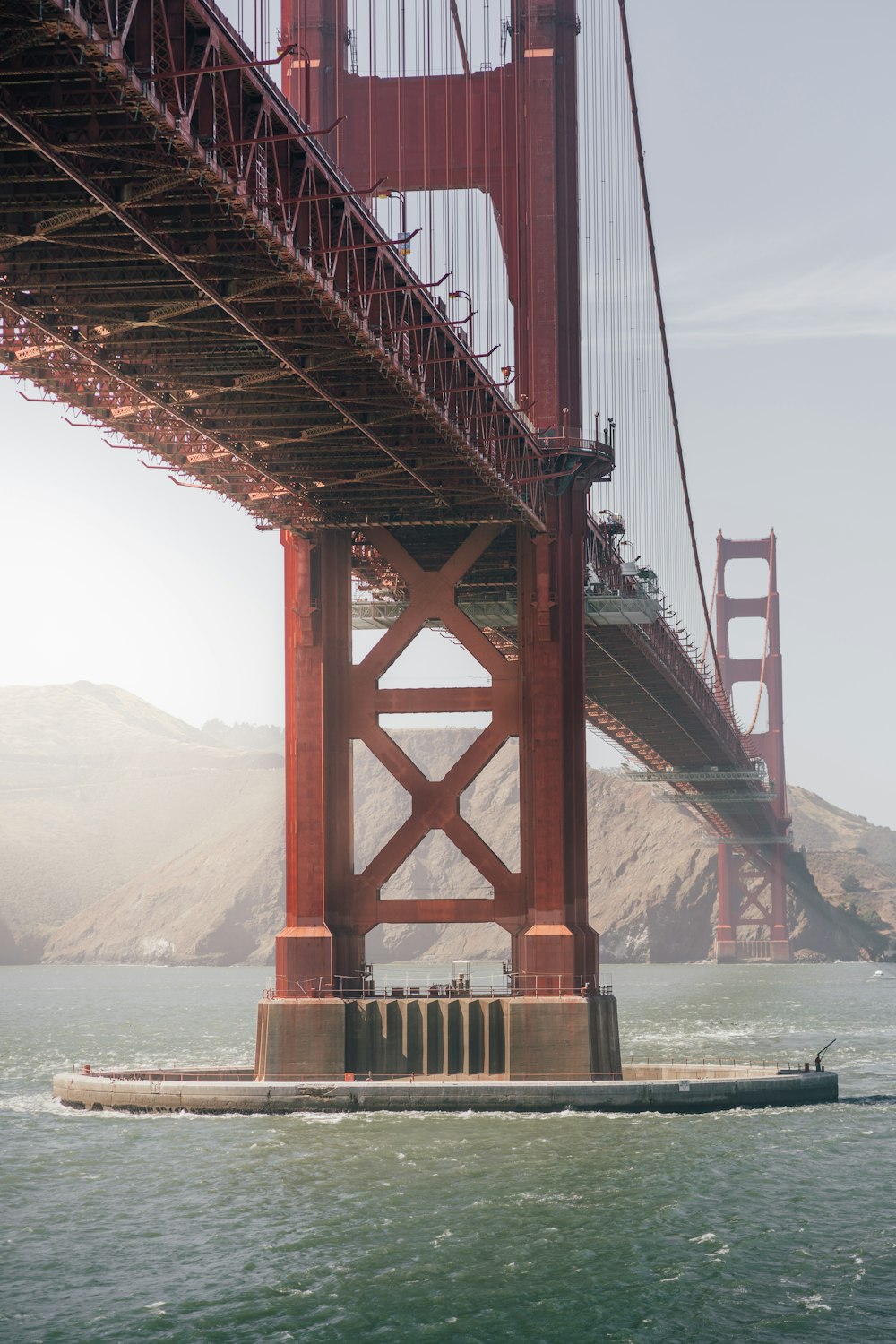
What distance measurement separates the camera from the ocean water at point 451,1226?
21.0 meters

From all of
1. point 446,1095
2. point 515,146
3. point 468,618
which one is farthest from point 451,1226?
point 515,146

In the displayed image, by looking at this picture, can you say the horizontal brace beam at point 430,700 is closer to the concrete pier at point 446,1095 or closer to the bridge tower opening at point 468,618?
the bridge tower opening at point 468,618

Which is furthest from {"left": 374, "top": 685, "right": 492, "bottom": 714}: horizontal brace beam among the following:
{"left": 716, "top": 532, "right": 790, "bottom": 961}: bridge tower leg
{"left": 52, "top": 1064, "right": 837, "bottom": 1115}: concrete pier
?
{"left": 716, "top": 532, "right": 790, "bottom": 961}: bridge tower leg

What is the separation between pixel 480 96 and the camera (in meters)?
39.8

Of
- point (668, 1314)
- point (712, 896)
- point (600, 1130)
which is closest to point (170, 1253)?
point (668, 1314)

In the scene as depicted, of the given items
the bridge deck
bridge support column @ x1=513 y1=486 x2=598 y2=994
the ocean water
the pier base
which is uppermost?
the bridge deck

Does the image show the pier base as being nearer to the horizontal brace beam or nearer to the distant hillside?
the horizontal brace beam

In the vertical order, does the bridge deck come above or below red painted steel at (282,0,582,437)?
below

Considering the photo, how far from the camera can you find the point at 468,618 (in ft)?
129

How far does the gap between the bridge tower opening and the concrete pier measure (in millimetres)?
1773

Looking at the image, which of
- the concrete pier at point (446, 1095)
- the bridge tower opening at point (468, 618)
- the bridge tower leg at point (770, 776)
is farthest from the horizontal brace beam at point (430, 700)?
the bridge tower leg at point (770, 776)

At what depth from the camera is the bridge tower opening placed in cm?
3788

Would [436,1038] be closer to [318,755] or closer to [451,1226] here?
[318,755]

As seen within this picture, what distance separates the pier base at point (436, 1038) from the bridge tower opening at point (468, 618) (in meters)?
Answer: 0.71
